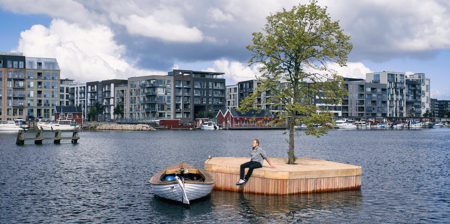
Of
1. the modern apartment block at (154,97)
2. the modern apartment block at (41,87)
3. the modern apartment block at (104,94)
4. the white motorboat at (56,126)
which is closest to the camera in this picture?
the white motorboat at (56,126)

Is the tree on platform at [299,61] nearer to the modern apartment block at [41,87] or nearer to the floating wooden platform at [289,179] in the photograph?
the floating wooden platform at [289,179]

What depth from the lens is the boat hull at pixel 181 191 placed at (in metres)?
18.4

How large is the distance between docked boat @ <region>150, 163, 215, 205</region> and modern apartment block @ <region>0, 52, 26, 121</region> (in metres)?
141

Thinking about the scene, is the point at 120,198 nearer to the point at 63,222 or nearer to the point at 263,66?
the point at 63,222

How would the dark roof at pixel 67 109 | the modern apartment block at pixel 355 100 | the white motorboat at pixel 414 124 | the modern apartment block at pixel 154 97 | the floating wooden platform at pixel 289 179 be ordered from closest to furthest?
1. the floating wooden platform at pixel 289 179
2. the dark roof at pixel 67 109
3. the modern apartment block at pixel 154 97
4. the white motorboat at pixel 414 124
5. the modern apartment block at pixel 355 100

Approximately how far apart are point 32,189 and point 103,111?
167139 mm

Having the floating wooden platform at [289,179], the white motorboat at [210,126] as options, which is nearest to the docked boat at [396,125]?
the white motorboat at [210,126]

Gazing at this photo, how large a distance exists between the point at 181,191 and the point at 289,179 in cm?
532

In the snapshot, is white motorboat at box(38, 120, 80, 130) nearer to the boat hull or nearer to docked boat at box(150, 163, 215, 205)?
docked boat at box(150, 163, 215, 205)

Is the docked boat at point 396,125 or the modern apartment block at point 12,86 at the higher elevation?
the modern apartment block at point 12,86

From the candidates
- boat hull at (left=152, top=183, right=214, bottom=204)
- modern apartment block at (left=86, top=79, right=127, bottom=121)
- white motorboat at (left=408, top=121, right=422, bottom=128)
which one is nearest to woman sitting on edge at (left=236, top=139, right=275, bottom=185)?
boat hull at (left=152, top=183, right=214, bottom=204)

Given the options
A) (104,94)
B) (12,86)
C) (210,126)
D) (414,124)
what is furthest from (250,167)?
(414,124)

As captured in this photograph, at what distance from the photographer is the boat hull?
18.4m

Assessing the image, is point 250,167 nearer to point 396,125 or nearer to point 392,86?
point 396,125
